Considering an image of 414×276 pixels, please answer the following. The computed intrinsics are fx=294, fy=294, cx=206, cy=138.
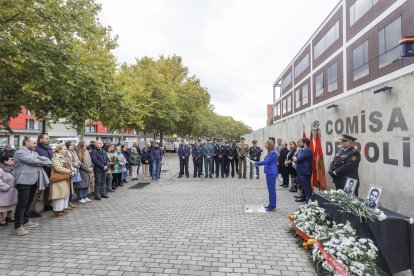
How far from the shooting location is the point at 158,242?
5.32m

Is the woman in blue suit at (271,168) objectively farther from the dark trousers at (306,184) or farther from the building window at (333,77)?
the building window at (333,77)

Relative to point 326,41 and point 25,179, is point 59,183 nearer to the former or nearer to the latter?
point 25,179

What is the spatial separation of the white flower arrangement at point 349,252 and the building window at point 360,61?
22200mm

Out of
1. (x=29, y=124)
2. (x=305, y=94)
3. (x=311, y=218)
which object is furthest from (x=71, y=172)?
(x=29, y=124)

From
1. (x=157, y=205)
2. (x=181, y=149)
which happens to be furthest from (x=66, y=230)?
(x=181, y=149)

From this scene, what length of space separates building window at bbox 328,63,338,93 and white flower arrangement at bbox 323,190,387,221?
26246 mm

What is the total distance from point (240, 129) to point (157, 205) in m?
118

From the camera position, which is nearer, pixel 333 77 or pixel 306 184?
pixel 306 184

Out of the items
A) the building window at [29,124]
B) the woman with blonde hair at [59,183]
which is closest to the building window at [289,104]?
the building window at [29,124]

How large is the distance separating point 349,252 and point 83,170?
292 inches

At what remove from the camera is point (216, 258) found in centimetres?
459

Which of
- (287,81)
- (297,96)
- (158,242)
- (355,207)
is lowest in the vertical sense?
Result: (158,242)

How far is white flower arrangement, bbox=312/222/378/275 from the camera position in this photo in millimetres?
3679

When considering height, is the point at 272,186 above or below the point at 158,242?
above
